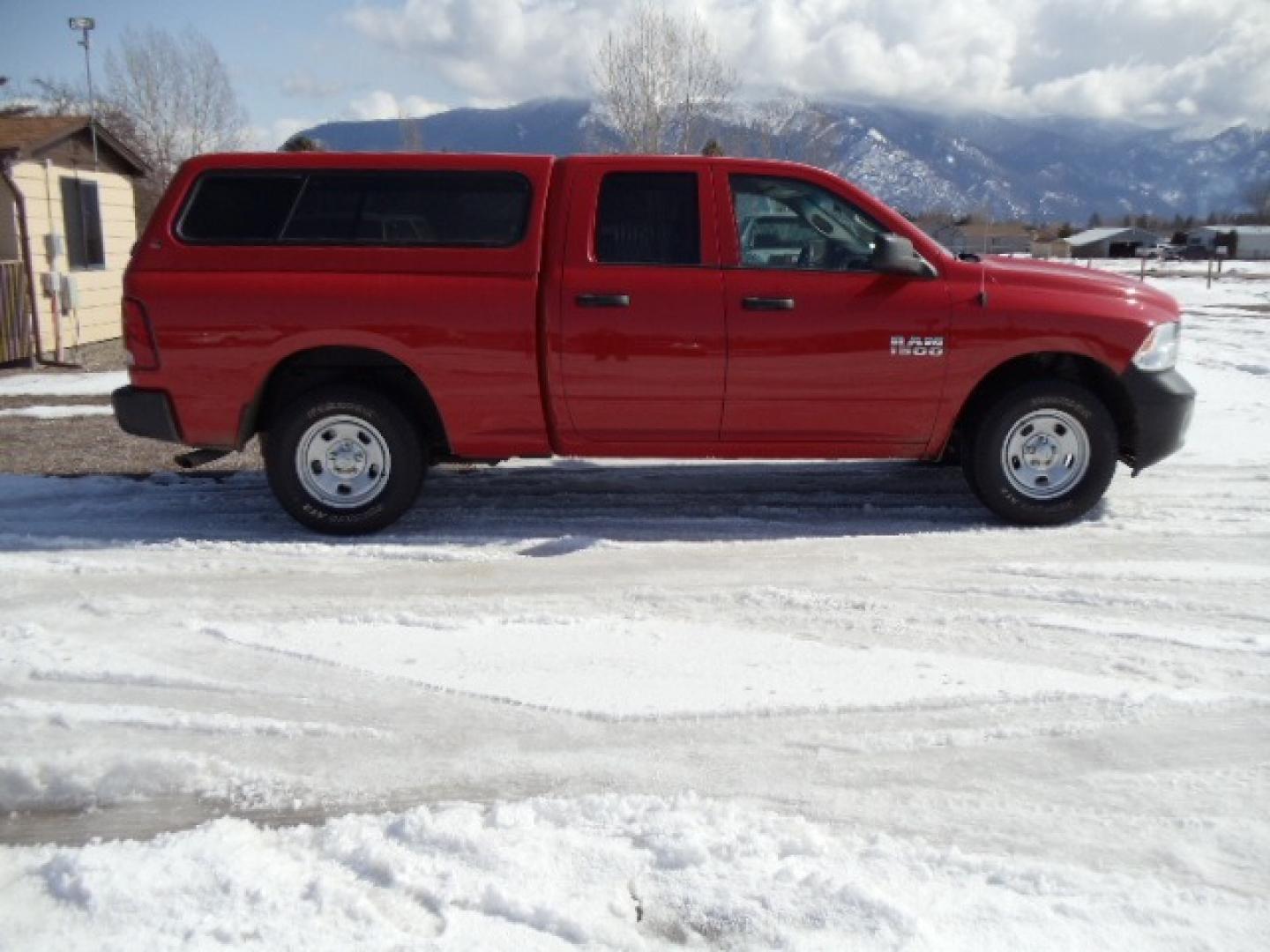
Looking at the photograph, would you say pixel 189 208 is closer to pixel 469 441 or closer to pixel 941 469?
pixel 469 441

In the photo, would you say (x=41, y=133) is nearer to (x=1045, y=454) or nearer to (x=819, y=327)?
(x=819, y=327)

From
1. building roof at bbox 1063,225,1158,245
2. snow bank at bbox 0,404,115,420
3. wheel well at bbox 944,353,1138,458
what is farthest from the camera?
building roof at bbox 1063,225,1158,245

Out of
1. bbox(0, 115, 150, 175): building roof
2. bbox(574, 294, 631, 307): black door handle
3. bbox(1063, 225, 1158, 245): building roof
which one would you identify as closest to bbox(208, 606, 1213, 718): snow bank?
bbox(574, 294, 631, 307): black door handle

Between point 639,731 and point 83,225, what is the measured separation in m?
15.0

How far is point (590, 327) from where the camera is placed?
18.2ft

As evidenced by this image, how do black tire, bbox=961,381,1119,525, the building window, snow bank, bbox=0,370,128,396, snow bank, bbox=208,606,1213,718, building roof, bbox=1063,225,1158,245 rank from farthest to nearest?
1. building roof, bbox=1063,225,1158,245
2. the building window
3. snow bank, bbox=0,370,128,396
4. black tire, bbox=961,381,1119,525
5. snow bank, bbox=208,606,1213,718

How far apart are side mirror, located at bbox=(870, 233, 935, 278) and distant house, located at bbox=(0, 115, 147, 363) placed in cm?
1079

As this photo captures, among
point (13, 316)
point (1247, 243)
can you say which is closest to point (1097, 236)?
point (1247, 243)

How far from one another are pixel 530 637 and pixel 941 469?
3.90 m

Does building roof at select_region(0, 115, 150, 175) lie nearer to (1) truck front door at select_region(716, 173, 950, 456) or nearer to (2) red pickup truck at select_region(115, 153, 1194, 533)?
(2) red pickup truck at select_region(115, 153, 1194, 533)

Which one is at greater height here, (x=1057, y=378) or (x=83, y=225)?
(x=83, y=225)

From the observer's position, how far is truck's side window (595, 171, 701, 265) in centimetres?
565

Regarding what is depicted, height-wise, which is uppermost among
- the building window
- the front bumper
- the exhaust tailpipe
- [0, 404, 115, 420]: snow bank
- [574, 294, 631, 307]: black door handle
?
the building window

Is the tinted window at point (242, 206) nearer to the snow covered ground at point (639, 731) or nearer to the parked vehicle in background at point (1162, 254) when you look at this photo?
the snow covered ground at point (639, 731)
